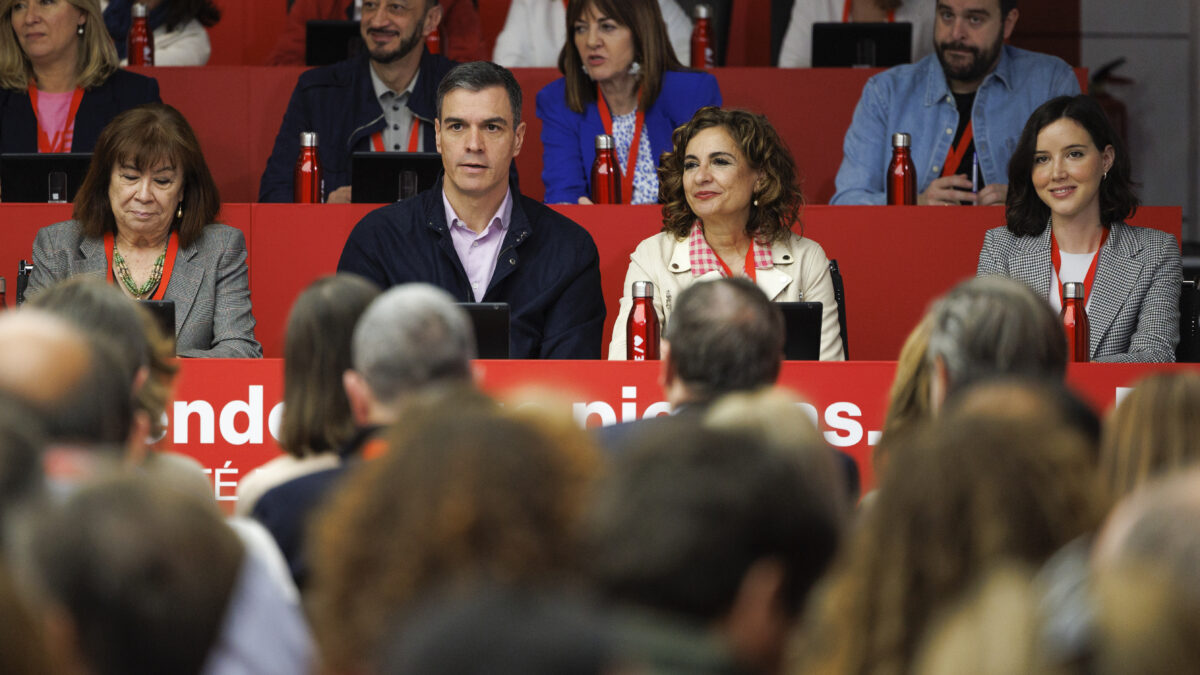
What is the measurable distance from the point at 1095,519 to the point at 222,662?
3.01 feet

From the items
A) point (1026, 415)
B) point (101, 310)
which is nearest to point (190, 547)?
point (1026, 415)

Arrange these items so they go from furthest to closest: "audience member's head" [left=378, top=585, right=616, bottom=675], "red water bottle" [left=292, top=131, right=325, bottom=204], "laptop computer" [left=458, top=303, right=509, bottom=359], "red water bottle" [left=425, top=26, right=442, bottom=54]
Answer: "red water bottle" [left=425, top=26, right=442, bottom=54] < "red water bottle" [left=292, top=131, right=325, bottom=204] < "laptop computer" [left=458, top=303, right=509, bottom=359] < "audience member's head" [left=378, top=585, right=616, bottom=675]

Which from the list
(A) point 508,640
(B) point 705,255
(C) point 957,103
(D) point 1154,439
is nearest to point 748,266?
(B) point 705,255

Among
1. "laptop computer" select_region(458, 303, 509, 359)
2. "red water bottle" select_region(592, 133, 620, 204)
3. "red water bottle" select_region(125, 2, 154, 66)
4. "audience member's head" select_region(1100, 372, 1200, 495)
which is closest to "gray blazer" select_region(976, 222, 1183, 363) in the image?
"red water bottle" select_region(592, 133, 620, 204)

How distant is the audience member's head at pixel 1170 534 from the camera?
3.71 ft

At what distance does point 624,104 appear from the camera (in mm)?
5531

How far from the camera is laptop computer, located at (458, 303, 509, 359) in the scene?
3.60 meters

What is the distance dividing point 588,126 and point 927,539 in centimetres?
415

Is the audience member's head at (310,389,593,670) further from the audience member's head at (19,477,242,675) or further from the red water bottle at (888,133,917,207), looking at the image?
the red water bottle at (888,133,917,207)

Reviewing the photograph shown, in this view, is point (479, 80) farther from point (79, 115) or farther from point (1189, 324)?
point (1189, 324)

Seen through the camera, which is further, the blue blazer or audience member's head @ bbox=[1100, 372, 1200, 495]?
the blue blazer

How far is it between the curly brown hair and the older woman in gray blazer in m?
1.28

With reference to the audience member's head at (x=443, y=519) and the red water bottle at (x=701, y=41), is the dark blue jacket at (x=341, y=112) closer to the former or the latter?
the red water bottle at (x=701, y=41)

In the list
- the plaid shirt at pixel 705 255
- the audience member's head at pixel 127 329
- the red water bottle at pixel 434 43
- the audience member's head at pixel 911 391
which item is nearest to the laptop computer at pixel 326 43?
the red water bottle at pixel 434 43
